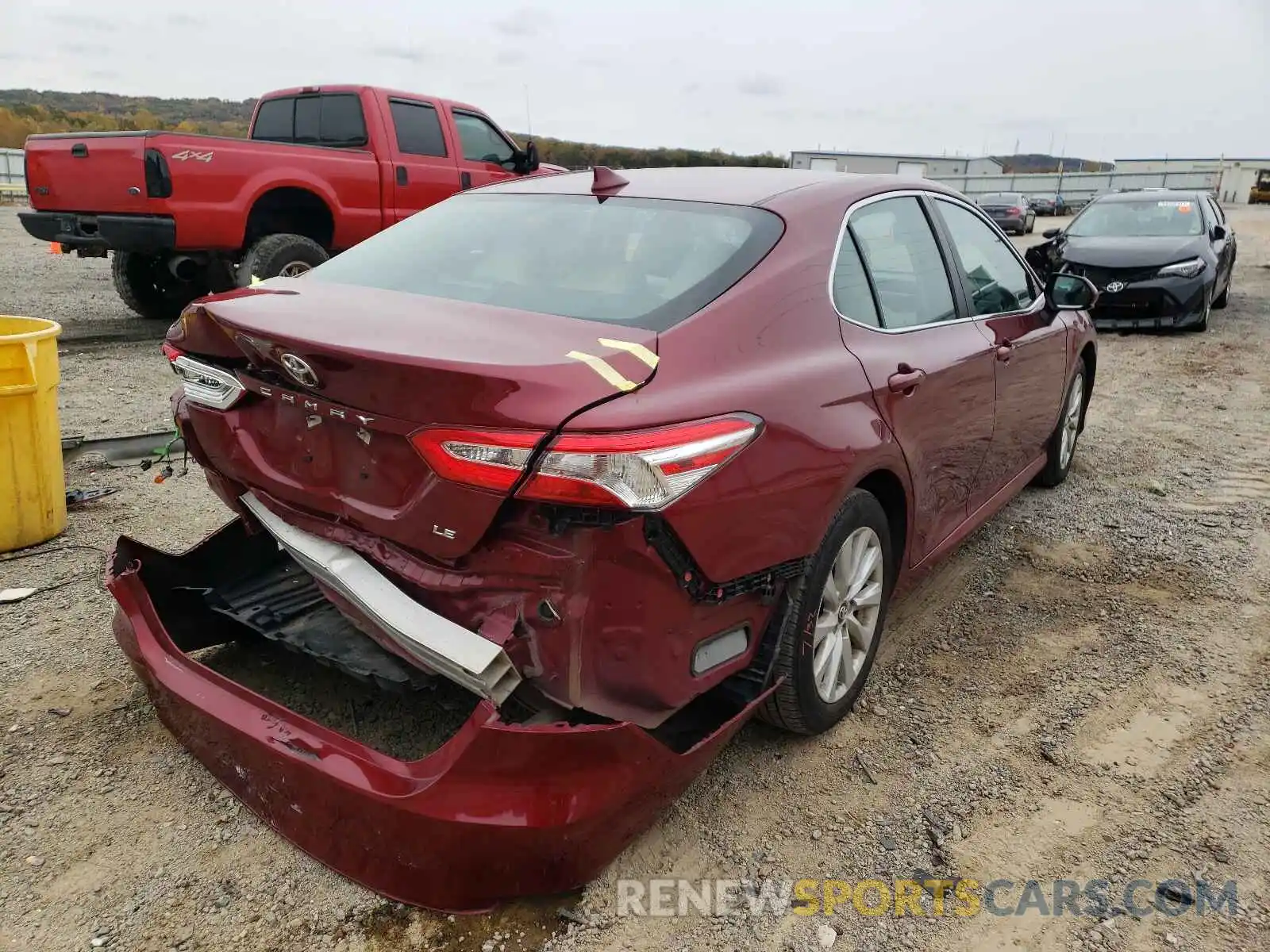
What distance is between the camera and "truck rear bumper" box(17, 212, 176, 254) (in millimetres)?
7102

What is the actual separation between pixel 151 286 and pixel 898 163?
60219 mm

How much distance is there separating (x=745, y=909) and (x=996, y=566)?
2.54 meters

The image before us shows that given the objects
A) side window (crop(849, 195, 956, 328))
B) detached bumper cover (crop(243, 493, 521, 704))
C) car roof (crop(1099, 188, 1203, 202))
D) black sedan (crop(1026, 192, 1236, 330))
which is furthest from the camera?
car roof (crop(1099, 188, 1203, 202))

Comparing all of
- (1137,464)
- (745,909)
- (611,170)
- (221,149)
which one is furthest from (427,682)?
(221,149)

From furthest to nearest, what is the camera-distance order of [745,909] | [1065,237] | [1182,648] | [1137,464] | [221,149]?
[1065,237] → [221,149] → [1137,464] → [1182,648] → [745,909]

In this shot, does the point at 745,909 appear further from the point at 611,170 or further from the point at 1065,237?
the point at 1065,237

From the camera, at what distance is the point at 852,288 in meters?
2.82

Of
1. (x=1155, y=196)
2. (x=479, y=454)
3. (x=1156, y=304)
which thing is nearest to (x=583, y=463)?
(x=479, y=454)

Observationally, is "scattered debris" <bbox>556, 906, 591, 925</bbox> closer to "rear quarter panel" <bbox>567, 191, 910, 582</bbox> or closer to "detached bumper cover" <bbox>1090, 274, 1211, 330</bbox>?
"rear quarter panel" <bbox>567, 191, 910, 582</bbox>

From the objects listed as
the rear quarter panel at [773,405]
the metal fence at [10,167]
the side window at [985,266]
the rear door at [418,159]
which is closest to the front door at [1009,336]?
the side window at [985,266]

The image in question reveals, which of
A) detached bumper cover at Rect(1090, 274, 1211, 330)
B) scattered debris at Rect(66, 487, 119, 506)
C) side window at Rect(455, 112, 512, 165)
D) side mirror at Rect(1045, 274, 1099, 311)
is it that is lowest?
scattered debris at Rect(66, 487, 119, 506)

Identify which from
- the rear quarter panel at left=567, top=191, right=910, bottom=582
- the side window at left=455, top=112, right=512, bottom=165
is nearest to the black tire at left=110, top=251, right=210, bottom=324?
the side window at left=455, top=112, right=512, bottom=165

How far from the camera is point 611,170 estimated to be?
3.20 m

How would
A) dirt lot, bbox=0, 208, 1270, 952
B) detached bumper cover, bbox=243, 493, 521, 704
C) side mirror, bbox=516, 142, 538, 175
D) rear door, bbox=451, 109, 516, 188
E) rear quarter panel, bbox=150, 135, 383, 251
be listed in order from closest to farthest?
detached bumper cover, bbox=243, 493, 521, 704
dirt lot, bbox=0, 208, 1270, 952
rear quarter panel, bbox=150, 135, 383, 251
side mirror, bbox=516, 142, 538, 175
rear door, bbox=451, 109, 516, 188
